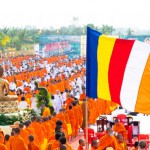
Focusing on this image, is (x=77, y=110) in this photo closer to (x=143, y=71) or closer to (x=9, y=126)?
(x=9, y=126)

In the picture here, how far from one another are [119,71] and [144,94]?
2.25ft

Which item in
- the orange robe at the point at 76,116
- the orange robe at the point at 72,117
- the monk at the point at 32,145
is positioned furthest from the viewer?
the orange robe at the point at 76,116

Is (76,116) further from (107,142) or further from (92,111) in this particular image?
(107,142)

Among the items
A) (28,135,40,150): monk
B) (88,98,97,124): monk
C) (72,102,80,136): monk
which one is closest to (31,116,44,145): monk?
(28,135,40,150): monk

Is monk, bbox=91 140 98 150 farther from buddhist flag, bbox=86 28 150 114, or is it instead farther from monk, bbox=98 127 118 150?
buddhist flag, bbox=86 28 150 114

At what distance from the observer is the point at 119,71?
10.1m

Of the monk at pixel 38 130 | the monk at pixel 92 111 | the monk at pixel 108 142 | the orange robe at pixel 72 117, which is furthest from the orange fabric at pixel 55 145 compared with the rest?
the monk at pixel 92 111

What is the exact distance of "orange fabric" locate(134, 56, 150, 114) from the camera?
9587mm

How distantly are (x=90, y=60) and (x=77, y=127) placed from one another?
873cm

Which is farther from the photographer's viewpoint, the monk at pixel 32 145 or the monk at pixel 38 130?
the monk at pixel 38 130

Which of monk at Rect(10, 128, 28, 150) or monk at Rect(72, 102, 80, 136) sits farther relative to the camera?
monk at Rect(72, 102, 80, 136)

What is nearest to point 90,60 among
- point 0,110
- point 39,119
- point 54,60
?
point 39,119

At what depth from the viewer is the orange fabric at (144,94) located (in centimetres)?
959

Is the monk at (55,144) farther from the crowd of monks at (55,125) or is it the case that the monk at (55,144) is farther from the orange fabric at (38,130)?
the orange fabric at (38,130)
